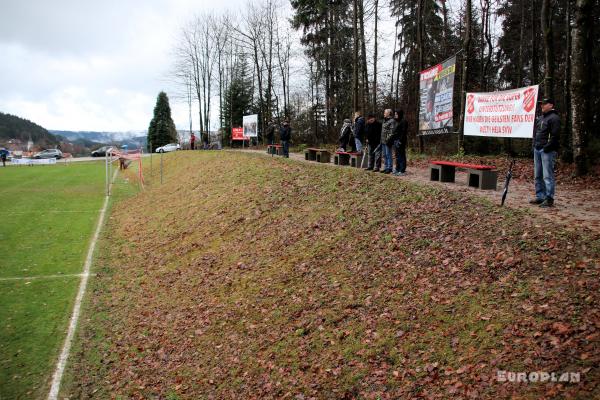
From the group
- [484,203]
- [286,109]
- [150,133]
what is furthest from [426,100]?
[150,133]

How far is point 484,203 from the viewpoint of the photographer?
9.77 m

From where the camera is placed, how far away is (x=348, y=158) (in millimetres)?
19188

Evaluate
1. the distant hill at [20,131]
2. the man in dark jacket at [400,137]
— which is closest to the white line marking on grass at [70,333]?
the man in dark jacket at [400,137]

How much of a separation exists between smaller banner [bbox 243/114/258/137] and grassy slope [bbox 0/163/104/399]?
12438 millimetres

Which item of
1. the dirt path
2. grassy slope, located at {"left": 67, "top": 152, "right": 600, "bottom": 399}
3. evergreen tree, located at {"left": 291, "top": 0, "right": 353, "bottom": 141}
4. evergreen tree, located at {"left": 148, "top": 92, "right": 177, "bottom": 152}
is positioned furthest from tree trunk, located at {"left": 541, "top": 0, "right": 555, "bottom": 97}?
evergreen tree, located at {"left": 148, "top": 92, "right": 177, "bottom": 152}

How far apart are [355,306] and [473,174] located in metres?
6.50

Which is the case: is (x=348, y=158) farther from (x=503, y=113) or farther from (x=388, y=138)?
(x=503, y=113)

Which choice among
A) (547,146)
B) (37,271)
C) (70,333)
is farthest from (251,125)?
(547,146)

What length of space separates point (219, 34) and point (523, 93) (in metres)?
54.1

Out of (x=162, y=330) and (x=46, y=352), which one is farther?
(x=162, y=330)

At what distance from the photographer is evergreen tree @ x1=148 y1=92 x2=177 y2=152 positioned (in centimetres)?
8488

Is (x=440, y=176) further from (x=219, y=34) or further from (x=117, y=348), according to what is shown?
(x=219, y=34)

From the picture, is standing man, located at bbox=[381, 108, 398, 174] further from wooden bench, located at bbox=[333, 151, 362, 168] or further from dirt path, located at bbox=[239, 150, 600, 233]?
wooden bench, located at bbox=[333, 151, 362, 168]

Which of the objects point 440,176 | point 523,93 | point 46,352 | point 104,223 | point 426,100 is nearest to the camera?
point 46,352
